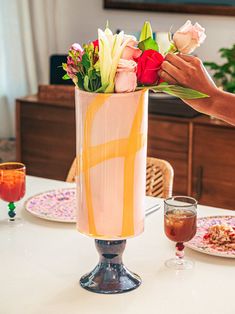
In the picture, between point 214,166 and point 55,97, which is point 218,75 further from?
point 55,97

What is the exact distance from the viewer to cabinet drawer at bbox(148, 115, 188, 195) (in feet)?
12.5

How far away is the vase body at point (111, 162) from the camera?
63.2 inches

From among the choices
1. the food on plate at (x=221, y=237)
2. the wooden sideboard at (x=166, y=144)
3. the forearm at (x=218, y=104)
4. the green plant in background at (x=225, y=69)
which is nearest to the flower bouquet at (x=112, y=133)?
the forearm at (x=218, y=104)

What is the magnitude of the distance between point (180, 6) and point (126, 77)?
9.55ft

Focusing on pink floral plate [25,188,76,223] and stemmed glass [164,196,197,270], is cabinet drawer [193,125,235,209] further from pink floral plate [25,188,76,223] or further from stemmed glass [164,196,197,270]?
stemmed glass [164,196,197,270]

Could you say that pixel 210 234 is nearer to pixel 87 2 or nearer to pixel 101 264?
pixel 101 264

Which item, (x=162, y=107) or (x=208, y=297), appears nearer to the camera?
(x=208, y=297)

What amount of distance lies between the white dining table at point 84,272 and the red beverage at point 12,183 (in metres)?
0.08

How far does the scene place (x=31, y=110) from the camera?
14.0 ft

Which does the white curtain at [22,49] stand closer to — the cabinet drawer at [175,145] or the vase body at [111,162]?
the cabinet drawer at [175,145]

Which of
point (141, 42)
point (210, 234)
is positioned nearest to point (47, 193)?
point (210, 234)

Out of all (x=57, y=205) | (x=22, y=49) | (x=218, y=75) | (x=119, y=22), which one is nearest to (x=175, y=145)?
(x=218, y=75)

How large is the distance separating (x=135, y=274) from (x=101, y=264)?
0.29 ft

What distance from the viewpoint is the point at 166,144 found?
3.86m
